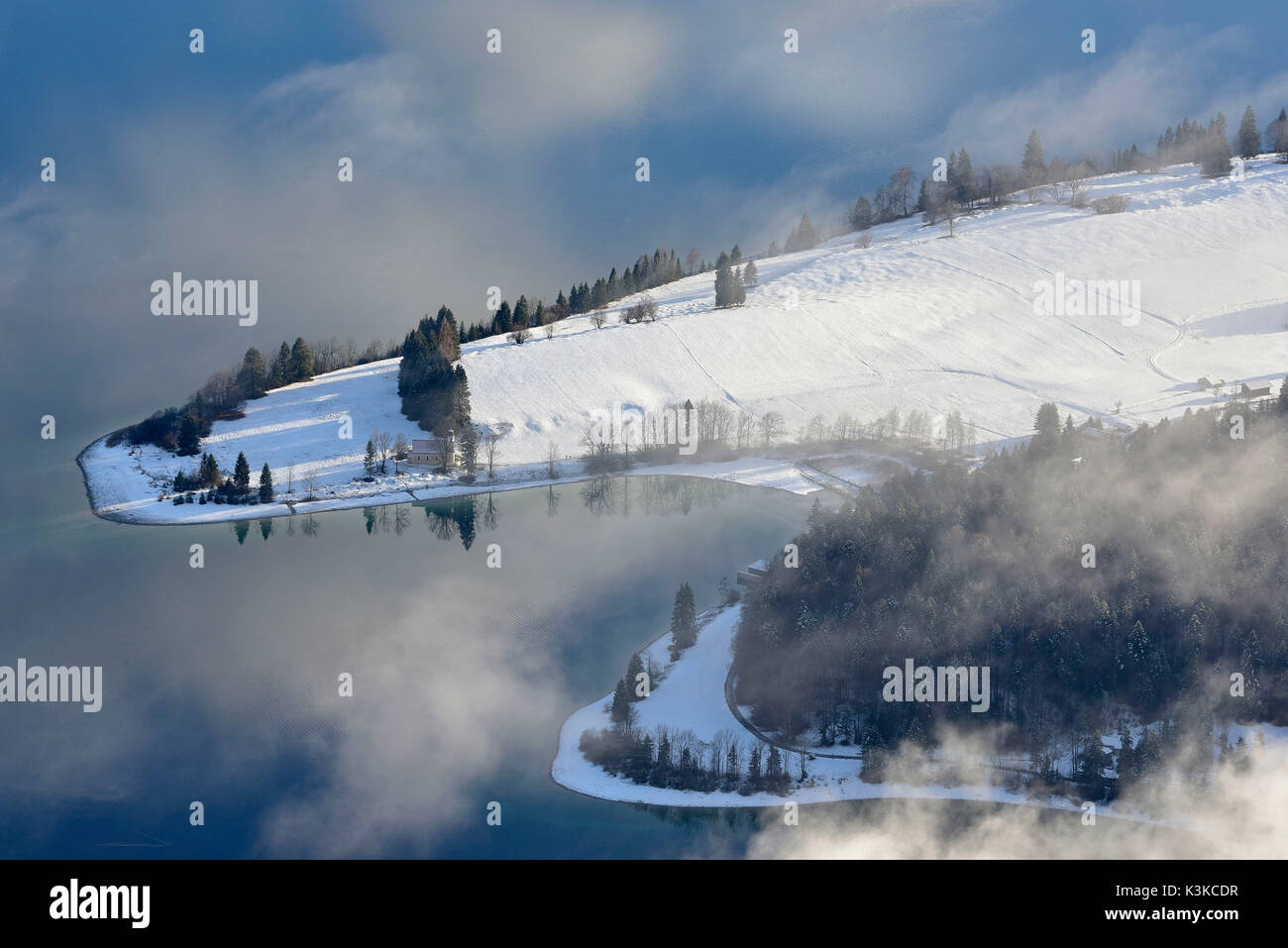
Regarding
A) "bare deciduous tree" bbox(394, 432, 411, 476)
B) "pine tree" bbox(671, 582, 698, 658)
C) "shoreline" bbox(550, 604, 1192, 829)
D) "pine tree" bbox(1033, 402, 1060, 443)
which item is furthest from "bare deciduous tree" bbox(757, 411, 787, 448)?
"shoreline" bbox(550, 604, 1192, 829)

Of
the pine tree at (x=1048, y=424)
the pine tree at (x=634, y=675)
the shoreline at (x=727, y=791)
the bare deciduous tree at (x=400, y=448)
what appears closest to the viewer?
the shoreline at (x=727, y=791)

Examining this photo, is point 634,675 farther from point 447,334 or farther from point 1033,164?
point 1033,164

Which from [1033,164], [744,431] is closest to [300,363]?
[744,431]

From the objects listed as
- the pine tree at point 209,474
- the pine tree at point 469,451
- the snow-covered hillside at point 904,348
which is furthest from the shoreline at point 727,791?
the pine tree at point 209,474

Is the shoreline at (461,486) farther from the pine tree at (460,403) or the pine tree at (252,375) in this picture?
the pine tree at (252,375)

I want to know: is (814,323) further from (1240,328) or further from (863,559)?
(863,559)

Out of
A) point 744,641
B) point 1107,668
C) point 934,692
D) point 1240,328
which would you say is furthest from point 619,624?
point 1240,328
